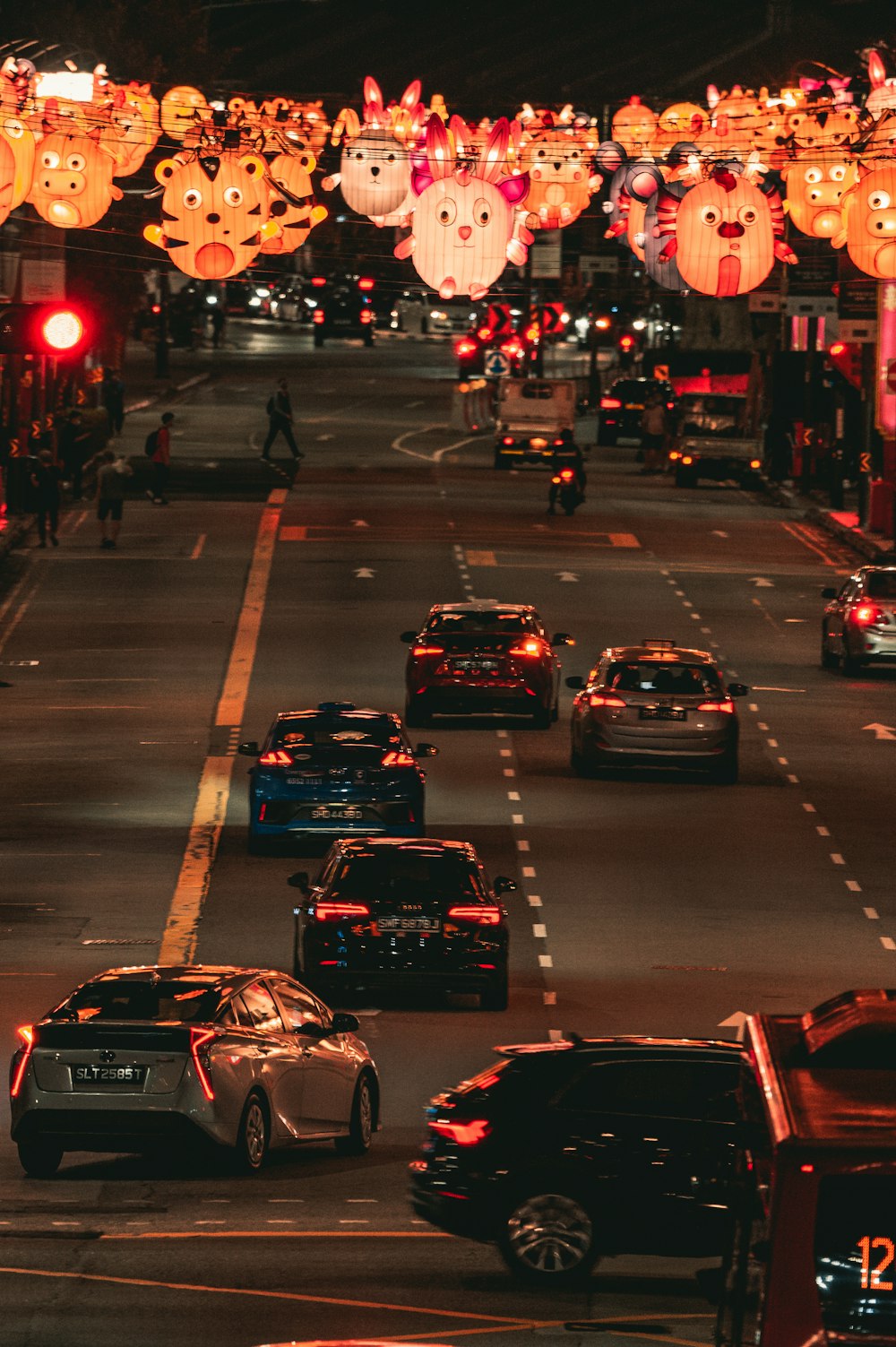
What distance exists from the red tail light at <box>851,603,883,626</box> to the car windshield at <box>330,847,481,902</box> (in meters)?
19.3

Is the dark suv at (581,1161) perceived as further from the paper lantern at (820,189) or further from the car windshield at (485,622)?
the paper lantern at (820,189)

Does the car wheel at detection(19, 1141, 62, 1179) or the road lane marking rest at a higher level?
the car wheel at detection(19, 1141, 62, 1179)

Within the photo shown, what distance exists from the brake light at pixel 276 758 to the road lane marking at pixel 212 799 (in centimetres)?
106

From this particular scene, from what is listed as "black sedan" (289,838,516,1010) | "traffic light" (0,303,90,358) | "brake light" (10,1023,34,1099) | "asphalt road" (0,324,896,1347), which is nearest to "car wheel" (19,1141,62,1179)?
"asphalt road" (0,324,896,1347)

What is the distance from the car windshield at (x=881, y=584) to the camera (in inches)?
1604

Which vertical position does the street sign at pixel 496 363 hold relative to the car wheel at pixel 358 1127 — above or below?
above

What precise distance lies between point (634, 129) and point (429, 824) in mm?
21278

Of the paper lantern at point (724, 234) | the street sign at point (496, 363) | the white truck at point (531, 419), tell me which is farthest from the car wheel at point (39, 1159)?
the street sign at point (496, 363)

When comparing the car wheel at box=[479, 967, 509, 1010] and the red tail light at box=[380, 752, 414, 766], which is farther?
the red tail light at box=[380, 752, 414, 766]

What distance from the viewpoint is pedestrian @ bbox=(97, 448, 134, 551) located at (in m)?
51.5

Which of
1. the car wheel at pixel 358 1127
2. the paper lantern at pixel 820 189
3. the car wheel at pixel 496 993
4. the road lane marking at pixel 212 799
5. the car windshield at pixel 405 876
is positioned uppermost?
the paper lantern at pixel 820 189

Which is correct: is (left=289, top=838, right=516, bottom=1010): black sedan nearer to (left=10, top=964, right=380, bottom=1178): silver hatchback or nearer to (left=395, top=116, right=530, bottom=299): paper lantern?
(left=10, top=964, right=380, bottom=1178): silver hatchback

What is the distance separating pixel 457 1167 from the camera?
13.0m

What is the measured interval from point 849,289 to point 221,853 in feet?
123
